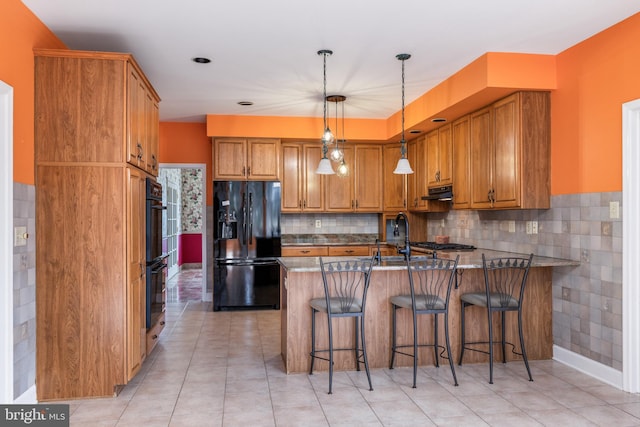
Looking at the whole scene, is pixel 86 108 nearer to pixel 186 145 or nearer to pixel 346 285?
pixel 346 285

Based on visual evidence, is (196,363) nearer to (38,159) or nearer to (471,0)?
(38,159)

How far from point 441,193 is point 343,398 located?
315cm

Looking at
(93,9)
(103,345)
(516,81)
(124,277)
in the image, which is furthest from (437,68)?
(103,345)

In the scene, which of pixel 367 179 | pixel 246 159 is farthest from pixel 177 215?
pixel 367 179

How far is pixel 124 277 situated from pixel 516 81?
3.44 metres

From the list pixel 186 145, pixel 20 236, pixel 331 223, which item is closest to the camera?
pixel 20 236

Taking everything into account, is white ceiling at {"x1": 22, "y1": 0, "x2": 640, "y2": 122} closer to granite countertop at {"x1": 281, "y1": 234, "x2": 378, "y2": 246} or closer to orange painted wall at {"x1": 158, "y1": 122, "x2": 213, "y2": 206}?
orange painted wall at {"x1": 158, "y1": 122, "x2": 213, "y2": 206}

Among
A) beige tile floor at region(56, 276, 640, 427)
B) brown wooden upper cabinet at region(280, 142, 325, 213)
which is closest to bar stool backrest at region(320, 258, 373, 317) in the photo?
beige tile floor at region(56, 276, 640, 427)

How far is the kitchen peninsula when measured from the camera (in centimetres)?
377

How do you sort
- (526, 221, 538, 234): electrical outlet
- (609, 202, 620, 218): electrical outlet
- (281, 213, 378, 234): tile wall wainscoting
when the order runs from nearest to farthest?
(609, 202, 620, 218): electrical outlet < (526, 221, 538, 234): electrical outlet < (281, 213, 378, 234): tile wall wainscoting

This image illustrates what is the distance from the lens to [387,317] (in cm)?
390

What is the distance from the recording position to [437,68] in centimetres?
440

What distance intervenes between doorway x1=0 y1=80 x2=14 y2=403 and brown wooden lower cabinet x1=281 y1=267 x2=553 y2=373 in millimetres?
1840

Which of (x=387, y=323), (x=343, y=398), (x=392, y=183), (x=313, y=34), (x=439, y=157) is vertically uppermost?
(x=313, y=34)
